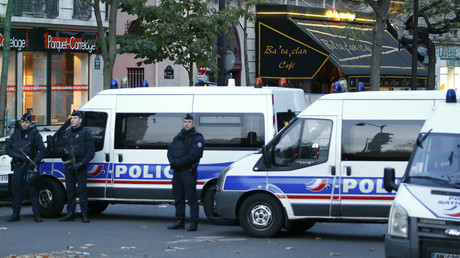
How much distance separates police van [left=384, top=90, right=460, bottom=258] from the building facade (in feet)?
65.0

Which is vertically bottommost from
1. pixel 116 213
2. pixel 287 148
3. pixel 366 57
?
pixel 116 213

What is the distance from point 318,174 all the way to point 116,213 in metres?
5.31

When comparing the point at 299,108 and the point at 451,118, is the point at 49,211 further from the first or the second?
the point at 451,118

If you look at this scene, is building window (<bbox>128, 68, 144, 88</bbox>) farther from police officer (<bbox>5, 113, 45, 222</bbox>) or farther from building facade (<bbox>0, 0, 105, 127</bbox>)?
police officer (<bbox>5, 113, 45, 222</bbox>)

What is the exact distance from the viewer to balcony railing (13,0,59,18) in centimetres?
2867

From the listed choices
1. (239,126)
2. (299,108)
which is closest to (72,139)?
(239,126)

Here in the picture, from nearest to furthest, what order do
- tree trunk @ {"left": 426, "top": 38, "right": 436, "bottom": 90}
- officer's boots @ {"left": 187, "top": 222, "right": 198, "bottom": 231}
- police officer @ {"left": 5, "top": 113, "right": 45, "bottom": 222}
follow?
officer's boots @ {"left": 187, "top": 222, "right": 198, "bottom": 231}, police officer @ {"left": 5, "top": 113, "right": 45, "bottom": 222}, tree trunk @ {"left": 426, "top": 38, "right": 436, "bottom": 90}

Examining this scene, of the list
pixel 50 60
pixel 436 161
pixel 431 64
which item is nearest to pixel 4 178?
pixel 436 161

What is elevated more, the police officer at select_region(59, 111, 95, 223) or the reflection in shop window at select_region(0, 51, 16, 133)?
the reflection in shop window at select_region(0, 51, 16, 133)

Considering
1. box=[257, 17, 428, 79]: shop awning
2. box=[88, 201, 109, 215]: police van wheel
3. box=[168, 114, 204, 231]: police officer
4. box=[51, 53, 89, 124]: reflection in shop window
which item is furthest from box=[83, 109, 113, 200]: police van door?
box=[257, 17, 428, 79]: shop awning

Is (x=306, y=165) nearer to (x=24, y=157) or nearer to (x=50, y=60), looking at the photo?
(x=24, y=157)

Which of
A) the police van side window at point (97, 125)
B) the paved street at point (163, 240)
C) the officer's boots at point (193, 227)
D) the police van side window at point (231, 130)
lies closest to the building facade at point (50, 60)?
the police van side window at point (97, 125)

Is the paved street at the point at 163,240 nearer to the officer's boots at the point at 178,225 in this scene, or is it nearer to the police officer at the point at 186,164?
the officer's boots at the point at 178,225

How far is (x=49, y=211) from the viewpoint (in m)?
15.9
